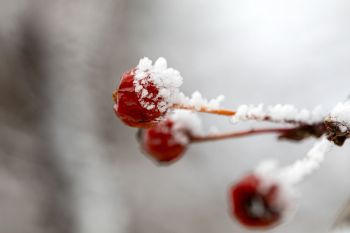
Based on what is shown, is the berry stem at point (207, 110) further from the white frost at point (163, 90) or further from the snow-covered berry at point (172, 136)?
the snow-covered berry at point (172, 136)

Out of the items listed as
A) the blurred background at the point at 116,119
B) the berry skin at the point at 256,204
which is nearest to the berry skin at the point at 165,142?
the berry skin at the point at 256,204

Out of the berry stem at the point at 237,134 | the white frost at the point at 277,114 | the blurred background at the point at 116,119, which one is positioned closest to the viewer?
the white frost at the point at 277,114

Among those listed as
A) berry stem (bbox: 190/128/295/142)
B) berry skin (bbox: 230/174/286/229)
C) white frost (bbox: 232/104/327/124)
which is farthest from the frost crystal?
berry skin (bbox: 230/174/286/229)

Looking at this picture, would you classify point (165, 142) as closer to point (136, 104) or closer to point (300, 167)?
point (136, 104)

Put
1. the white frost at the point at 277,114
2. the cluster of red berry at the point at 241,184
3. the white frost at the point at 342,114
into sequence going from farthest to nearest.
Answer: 1. the cluster of red berry at the point at 241,184
2. the white frost at the point at 277,114
3. the white frost at the point at 342,114

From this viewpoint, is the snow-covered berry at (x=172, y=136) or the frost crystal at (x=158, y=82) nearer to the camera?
the frost crystal at (x=158, y=82)

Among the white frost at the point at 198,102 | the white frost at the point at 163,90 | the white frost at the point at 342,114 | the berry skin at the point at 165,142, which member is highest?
the berry skin at the point at 165,142

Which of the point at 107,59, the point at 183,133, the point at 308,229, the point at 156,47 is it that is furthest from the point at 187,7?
the point at 183,133
